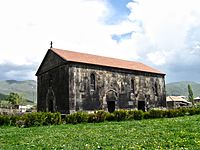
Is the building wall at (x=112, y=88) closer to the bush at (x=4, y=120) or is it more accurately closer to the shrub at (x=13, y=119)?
the shrub at (x=13, y=119)

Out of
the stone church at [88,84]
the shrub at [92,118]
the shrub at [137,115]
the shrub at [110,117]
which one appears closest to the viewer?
the shrub at [92,118]

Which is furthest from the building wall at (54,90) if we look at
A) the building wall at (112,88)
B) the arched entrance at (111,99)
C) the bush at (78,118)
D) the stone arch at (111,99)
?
the bush at (78,118)

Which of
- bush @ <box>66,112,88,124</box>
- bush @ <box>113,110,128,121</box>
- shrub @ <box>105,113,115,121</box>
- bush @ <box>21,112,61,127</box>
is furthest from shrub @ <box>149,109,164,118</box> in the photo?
bush @ <box>21,112,61,127</box>

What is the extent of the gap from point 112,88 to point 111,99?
5.53 ft

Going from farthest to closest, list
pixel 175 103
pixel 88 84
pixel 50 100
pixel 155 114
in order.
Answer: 1. pixel 175 103
2. pixel 50 100
3. pixel 88 84
4. pixel 155 114

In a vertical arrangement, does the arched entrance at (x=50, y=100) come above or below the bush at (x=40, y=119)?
above

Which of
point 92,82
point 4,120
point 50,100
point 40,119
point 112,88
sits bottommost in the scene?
point 4,120

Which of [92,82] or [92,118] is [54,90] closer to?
[92,82]

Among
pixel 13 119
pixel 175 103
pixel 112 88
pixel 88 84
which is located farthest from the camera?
pixel 175 103

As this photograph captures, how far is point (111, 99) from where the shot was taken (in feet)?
140

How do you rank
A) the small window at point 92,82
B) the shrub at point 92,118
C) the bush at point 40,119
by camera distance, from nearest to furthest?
1. the bush at point 40,119
2. the shrub at point 92,118
3. the small window at point 92,82

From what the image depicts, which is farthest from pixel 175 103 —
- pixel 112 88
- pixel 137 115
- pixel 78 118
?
pixel 78 118

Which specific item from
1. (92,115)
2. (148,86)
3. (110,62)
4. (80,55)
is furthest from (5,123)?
(148,86)

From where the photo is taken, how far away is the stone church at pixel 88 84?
3844cm
